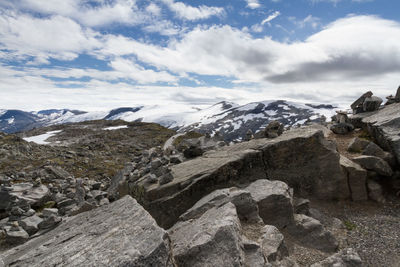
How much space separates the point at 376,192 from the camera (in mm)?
19250

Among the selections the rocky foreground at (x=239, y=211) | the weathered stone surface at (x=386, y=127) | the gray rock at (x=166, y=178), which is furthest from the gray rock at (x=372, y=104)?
the gray rock at (x=166, y=178)

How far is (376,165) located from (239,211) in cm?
1307

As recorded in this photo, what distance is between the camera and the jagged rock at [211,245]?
9344 millimetres

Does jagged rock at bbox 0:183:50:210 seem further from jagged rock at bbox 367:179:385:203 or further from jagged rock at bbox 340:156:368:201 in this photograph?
jagged rock at bbox 367:179:385:203

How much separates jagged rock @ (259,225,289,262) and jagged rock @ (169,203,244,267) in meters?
2.00

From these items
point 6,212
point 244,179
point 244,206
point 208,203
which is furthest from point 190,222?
point 6,212

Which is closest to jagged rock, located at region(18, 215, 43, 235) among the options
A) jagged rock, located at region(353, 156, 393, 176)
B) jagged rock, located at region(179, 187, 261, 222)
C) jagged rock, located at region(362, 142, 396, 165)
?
jagged rock, located at region(179, 187, 261, 222)

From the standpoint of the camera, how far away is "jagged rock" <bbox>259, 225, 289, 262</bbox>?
1134 centimetres

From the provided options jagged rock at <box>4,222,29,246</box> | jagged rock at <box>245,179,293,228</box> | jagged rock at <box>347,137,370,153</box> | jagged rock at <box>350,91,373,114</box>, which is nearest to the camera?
jagged rock at <box>4,222,29,246</box>

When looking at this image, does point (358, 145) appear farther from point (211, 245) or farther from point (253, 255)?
point (211, 245)

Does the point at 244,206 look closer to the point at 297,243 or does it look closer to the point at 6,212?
the point at 297,243

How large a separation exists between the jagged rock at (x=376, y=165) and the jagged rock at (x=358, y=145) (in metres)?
2.63

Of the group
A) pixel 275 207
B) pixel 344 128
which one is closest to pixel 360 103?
pixel 344 128

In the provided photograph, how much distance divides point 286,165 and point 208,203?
27.6ft
